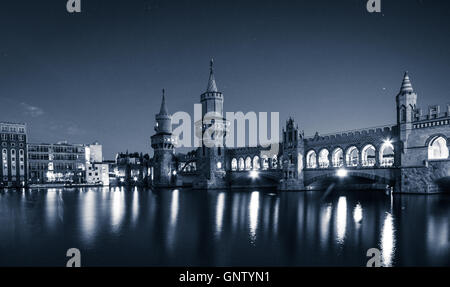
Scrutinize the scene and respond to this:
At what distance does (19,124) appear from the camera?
340 feet

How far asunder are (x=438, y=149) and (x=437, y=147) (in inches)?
13.3

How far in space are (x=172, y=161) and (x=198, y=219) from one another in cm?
6327

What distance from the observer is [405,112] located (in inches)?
1580

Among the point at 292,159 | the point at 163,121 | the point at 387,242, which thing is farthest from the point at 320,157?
the point at 163,121

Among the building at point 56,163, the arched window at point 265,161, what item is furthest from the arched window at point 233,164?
the building at point 56,163

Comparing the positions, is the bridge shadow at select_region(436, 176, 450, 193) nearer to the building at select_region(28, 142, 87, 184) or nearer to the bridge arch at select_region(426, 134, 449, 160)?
the bridge arch at select_region(426, 134, 449, 160)

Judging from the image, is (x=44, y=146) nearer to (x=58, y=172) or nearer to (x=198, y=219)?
(x=58, y=172)

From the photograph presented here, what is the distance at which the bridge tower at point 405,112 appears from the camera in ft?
130

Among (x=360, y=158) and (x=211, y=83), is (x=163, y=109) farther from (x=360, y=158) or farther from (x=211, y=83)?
(x=360, y=158)

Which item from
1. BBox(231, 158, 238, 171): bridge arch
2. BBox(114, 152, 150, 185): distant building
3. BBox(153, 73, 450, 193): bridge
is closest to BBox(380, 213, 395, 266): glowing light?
BBox(153, 73, 450, 193): bridge

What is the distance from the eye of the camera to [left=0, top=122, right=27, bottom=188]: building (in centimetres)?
9808

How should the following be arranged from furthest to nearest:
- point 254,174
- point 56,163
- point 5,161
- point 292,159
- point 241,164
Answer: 1. point 56,163
2. point 5,161
3. point 241,164
4. point 254,174
5. point 292,159

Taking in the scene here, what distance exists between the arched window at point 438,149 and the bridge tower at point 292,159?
20.2 m

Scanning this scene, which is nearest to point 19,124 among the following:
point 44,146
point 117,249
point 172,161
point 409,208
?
point 44,146
